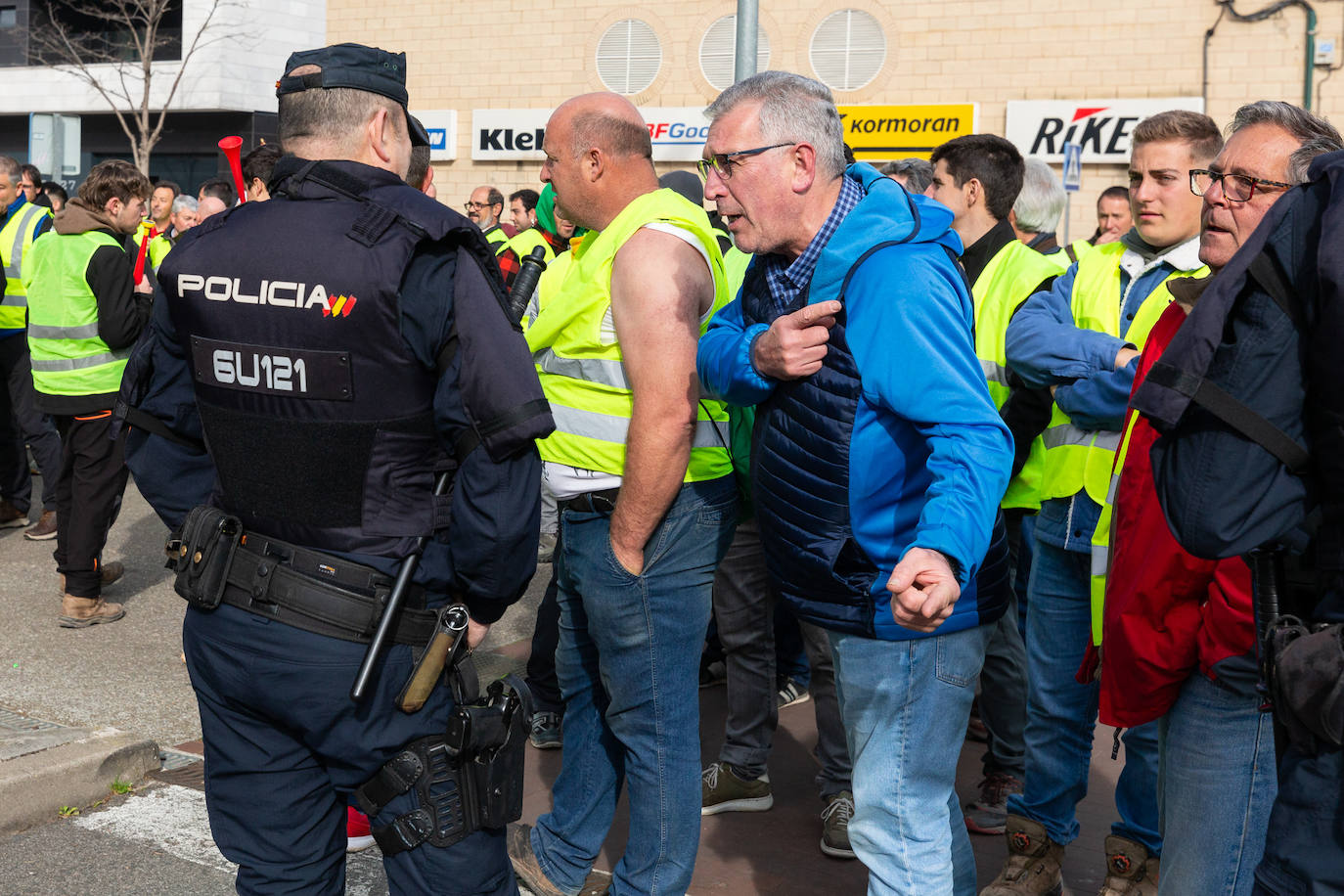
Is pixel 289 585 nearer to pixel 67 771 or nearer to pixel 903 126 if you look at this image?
pixel 67 771

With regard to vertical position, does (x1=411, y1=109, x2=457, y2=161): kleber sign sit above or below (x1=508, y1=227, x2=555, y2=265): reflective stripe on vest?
above

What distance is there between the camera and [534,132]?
70.3 feet

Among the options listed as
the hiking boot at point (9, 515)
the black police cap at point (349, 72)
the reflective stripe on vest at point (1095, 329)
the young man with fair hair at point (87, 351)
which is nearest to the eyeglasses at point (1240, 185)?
the reflective stripe on vest at point (1095, 329)

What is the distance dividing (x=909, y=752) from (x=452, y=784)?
0.91 meters

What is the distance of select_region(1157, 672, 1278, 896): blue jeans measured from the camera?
2.45m

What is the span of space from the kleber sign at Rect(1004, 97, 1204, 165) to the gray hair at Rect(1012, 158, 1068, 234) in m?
13.0

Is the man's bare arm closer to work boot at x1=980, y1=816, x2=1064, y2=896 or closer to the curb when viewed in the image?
work boot at x1=980, y1=816, x2=1064, y2=896

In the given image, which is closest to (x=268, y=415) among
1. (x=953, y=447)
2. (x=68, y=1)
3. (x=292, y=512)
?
(x=292, y=512)

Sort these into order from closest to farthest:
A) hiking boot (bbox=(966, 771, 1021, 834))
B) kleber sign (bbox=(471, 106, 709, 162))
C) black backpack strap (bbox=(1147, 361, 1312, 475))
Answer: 1. black backpack strap (bbox=(1147, 361, 1312, 475))
2. hiking boot (bbox=(966, 771, 1021, 834))
3. kleber sign (bbox=(471, 106, 709, 162))

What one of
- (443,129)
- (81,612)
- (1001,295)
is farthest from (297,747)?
(443,129)

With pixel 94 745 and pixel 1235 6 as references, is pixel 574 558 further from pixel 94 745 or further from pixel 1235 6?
pixel 1235 6

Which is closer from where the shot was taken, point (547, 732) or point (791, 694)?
point (547, 732)

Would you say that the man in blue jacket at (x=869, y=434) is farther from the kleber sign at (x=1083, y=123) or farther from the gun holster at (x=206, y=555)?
the kleber sign at (x=1083, y=123)

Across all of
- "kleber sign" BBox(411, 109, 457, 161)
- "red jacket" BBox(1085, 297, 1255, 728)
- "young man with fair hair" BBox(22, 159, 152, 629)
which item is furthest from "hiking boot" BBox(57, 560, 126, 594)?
"kleber sign" BBox(411, 109, 457, 161)
